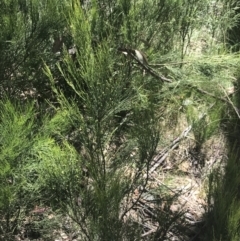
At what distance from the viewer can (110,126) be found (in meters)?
1.87

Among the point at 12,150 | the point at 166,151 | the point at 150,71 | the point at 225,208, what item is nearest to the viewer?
the point at 12,150

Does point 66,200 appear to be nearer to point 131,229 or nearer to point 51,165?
point 51,165

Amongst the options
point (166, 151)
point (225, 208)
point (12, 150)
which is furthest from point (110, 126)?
point (166, 151)

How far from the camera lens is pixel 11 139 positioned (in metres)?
1.61

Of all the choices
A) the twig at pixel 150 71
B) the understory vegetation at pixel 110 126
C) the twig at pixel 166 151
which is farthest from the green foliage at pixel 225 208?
the twig at pixel 150 71

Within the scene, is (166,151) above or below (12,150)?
above

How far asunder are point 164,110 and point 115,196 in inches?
33.5

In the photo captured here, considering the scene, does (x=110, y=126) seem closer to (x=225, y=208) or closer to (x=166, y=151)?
(x=225, y=208)

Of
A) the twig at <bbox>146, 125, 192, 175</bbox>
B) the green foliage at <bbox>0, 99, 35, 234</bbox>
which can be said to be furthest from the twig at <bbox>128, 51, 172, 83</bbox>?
the green foliage at <bbox>0, 99, 35, 234</bbox>

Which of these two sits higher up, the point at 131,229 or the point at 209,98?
the point at 209,98

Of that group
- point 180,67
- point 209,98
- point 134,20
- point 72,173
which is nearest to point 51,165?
point 72,173

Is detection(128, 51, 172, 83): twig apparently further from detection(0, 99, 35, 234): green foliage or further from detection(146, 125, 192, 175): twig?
detection(0, 99, 35, 234): green foliage

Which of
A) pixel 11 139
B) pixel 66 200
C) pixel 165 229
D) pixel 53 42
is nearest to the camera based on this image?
pixel 11 139

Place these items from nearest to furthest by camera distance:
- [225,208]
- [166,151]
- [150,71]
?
[225,208] → [150,71] → [166,151]
